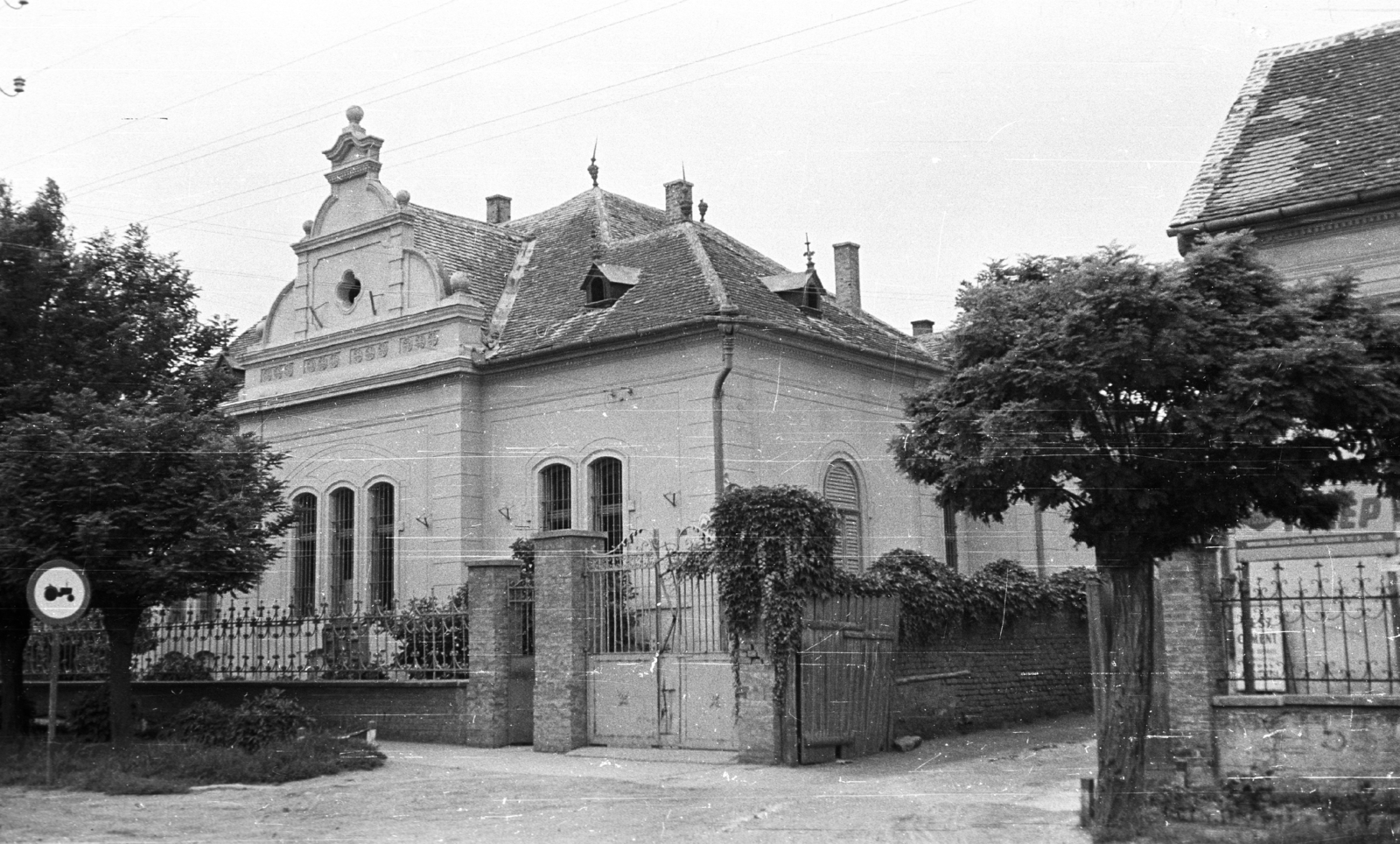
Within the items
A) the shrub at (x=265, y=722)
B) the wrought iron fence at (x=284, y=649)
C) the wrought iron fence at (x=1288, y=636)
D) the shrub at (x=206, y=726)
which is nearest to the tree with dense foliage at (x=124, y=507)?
the shrub at (x=206, y=726)

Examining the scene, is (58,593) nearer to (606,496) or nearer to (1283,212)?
(606,496)

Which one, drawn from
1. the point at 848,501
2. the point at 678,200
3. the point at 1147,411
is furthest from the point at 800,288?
the point at 1147,411

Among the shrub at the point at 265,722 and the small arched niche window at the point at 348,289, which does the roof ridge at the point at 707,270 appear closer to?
the small arched niche window at the point at 348,289

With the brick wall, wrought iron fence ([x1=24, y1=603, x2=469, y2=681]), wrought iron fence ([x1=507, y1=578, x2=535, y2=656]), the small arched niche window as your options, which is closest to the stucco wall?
the brick wall

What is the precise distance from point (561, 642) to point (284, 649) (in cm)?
619

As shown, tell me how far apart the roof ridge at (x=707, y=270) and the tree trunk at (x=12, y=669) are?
39.8 feet

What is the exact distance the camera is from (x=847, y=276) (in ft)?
101

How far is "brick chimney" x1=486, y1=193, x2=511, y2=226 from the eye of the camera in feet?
110

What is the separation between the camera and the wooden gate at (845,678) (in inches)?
601

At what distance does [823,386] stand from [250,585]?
11.4 m

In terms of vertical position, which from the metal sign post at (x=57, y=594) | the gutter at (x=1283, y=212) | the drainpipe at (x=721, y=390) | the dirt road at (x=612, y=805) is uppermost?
the gutter at (x=1283, y=212)

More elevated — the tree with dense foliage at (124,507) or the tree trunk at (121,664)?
the tree with dense foliage at (124,507)

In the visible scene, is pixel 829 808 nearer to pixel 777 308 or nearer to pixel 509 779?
pixel 509 779

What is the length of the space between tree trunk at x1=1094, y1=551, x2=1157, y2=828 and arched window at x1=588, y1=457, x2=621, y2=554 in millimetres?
14502
